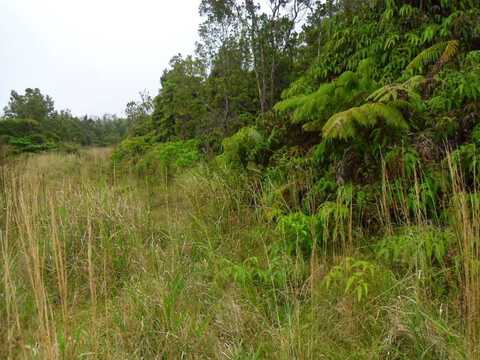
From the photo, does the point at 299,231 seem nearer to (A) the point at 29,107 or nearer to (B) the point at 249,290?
(B) the point at 249,290

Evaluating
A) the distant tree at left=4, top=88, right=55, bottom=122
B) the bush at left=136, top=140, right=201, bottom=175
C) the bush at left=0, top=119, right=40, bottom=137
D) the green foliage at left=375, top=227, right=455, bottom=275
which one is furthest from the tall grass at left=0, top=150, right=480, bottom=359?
the distant tree at left=4, top=88, right=55, bottom=122

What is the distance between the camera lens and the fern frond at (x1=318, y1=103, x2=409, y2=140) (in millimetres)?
2168

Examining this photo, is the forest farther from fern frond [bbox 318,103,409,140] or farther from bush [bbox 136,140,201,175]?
bush [bbox 136,140,201,175]

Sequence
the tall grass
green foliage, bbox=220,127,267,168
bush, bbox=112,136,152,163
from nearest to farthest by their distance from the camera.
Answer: the tall grass → green foliage, bbox=220,127,267,168 → bush, bbox=112,136,152,163

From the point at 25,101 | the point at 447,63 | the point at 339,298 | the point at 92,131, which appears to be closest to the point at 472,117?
the point at 447,63

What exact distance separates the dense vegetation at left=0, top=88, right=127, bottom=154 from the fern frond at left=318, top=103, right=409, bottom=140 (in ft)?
45.2

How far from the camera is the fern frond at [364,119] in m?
2.17

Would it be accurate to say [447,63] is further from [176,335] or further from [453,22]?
→ [176,335]

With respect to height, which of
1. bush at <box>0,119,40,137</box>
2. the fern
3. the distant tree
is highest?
the distant tree

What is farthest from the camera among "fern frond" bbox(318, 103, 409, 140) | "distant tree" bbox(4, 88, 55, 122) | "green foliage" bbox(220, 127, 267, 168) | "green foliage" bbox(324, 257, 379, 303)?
"distant tree" bbox(4, 88, 55, 122)

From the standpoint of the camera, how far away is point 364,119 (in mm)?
2188

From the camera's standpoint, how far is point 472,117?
2410 millimetres

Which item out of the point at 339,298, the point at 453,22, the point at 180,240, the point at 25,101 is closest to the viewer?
the point at 339,298

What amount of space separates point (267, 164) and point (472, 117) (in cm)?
205
